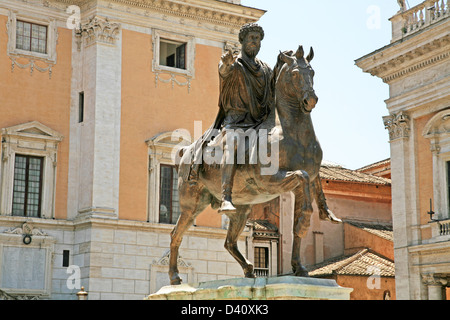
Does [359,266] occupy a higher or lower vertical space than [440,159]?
lower

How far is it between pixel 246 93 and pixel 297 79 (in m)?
1.06

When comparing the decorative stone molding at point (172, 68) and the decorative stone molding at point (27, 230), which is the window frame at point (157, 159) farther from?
the decorative stone molding at point (27, 230)

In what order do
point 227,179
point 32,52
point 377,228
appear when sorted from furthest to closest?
point 377,228, point 32,52, point 227,179

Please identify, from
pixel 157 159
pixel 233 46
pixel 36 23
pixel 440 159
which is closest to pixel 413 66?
pixel 440 159

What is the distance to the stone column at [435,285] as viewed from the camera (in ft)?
84.3

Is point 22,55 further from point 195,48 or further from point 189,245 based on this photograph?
point 189,245

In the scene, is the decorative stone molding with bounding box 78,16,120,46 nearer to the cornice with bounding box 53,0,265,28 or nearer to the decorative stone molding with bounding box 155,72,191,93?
the cornice with bounding box 53,0,265,28

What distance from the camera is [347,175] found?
40125mm

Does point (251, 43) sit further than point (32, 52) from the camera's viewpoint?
No

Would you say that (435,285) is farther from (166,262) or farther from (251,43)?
(251,43)

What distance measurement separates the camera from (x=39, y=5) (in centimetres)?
2688

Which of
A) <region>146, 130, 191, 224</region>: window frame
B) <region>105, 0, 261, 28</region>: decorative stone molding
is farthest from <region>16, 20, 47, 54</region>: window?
<region>146, 130, 191, 224</region>: window frame

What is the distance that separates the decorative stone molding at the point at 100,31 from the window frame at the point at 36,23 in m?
1.01
